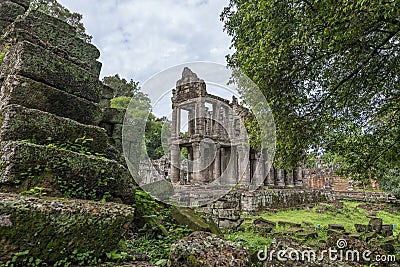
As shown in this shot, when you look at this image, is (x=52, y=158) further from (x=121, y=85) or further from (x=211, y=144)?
(x=121, y=85)

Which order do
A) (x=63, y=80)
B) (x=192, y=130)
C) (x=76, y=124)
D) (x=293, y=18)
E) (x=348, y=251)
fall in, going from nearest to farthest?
(x=76, y=124) < (x=63, y=80) < (x=348, y=251) < (x=293, y=18) < (x=192, y=130)

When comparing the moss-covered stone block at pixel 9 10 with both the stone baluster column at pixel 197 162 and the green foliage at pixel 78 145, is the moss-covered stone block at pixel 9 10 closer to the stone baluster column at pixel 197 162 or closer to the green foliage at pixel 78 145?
the green foliage at pixel 78 145

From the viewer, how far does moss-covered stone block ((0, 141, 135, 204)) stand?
2.86 metres

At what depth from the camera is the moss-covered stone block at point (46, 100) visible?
359 cm

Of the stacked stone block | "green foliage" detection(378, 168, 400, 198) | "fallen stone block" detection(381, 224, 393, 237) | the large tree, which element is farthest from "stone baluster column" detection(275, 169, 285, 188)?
the stacked stone block

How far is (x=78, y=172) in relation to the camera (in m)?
3.24

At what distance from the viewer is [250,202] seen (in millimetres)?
15477

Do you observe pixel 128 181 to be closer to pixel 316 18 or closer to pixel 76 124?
pixel 76 124

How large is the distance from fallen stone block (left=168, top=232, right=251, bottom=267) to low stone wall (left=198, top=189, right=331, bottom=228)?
5513 mm

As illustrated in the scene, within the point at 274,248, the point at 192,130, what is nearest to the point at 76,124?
the point at 274,248

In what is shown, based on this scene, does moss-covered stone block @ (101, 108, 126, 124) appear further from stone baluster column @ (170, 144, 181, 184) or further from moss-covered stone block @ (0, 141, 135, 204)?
stone baluster column @ (170, 144, 181, 184)

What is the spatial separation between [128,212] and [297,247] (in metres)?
2.20

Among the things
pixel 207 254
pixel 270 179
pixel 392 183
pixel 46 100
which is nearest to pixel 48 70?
pixel 46 100

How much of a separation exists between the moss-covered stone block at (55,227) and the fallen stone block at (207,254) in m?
0.65
